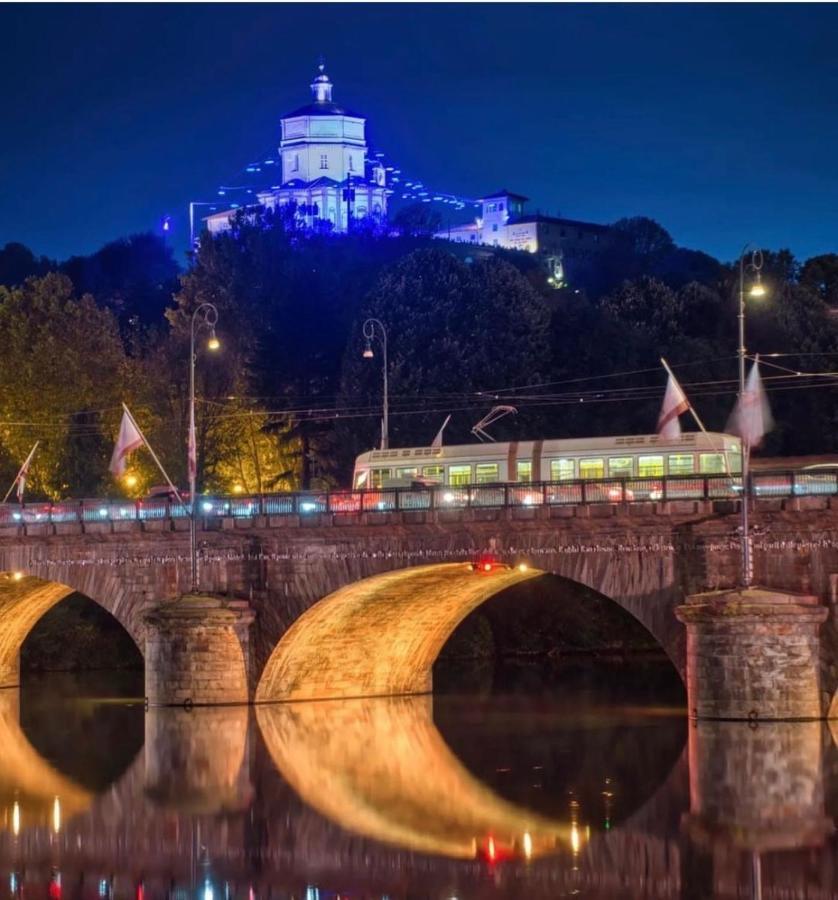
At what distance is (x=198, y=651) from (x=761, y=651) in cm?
1819

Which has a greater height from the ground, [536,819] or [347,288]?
[347,288]

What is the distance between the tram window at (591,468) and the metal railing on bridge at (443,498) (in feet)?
21.7

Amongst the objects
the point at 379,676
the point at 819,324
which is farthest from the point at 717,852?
the point at 819,324

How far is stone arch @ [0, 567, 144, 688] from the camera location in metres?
62.8

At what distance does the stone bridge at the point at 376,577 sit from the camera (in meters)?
49.8

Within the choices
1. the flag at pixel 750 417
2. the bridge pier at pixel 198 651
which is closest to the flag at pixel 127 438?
the bridge pier at pixel 198 651

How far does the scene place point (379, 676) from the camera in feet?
215

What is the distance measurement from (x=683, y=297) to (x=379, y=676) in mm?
51705

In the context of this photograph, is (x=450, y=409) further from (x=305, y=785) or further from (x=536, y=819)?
(x=536, y=819)

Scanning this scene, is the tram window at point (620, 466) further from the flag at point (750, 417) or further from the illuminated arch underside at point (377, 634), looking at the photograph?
the flag at point (750, 417)

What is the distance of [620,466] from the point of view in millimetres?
61188

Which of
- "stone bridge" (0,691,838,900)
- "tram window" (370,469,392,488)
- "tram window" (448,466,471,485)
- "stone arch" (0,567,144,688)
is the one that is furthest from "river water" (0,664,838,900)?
"tram window" (370,469,392,488)

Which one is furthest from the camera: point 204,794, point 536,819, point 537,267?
point 537,267

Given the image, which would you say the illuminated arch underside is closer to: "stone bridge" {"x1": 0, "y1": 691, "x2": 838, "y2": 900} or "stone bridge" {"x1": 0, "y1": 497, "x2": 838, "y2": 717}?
"stone bridge" {"x1": 0, "y1": 497, "x2": 838, "y2": 717}
